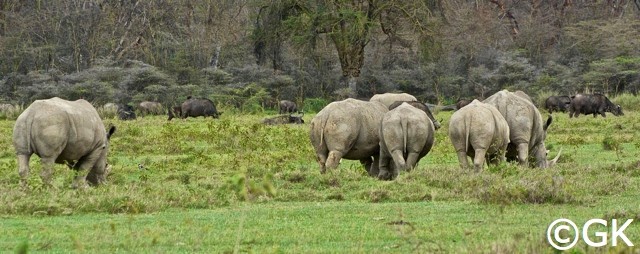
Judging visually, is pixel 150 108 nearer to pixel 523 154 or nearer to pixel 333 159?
pixel 333 159

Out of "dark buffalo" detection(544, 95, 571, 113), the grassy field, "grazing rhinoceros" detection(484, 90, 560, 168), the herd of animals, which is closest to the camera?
the grassy field

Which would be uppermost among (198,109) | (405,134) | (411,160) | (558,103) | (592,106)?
(405,134)

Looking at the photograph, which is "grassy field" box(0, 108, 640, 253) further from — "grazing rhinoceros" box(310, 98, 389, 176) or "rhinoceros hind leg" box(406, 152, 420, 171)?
"rhinoceros hind leg" box(406, 152, 420, 171)

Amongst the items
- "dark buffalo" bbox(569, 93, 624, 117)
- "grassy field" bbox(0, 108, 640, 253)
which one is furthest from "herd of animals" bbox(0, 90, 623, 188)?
"dark buffalo" bbox(569, 93, 624, 117)

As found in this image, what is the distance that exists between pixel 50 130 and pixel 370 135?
5015 mm

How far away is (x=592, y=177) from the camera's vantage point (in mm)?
15000

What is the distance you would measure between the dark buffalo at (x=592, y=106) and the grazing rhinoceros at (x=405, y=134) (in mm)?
22743

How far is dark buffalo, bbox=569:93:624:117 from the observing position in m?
38.3

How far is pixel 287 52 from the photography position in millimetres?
53875

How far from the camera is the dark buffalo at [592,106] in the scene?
1508 inches

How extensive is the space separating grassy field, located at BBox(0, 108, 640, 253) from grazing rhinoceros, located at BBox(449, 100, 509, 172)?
0.70 metres

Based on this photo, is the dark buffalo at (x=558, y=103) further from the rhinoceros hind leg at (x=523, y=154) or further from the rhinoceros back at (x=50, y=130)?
the rhinoceros back at (x=50, y=130)

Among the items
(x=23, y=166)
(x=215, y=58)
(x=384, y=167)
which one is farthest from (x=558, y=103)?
(x=23, y=166)

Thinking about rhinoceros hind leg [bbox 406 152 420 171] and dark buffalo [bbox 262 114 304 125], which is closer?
rhinoceros hind leg [bbox 406 152 420 171]
